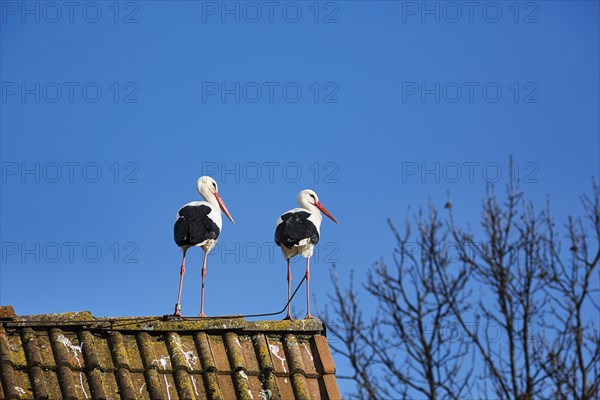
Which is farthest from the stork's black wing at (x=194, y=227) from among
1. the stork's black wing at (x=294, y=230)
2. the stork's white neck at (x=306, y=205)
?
the stork's white neck at (x=306, y=205)

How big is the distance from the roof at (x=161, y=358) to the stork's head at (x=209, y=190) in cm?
451

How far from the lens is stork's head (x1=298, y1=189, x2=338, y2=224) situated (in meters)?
11.0

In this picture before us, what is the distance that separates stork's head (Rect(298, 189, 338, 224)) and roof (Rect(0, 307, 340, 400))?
4357mm

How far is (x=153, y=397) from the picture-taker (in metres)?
5.92

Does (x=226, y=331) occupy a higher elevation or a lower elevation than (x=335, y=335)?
lower

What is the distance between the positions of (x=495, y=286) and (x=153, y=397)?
7.72m

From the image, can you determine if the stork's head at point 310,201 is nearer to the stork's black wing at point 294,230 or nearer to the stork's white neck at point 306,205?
the stork's white neck at point 306,205

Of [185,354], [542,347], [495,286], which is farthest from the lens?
[495,286]

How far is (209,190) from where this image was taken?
11070 millimetres

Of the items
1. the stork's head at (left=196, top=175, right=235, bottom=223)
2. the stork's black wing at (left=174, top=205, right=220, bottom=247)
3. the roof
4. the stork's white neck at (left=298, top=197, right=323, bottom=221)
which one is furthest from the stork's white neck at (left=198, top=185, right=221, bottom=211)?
the roof

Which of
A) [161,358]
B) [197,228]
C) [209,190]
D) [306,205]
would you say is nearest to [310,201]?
[306,205]

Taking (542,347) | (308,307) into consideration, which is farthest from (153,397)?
(542,347)

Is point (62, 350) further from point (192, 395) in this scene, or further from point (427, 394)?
point (427, 394)

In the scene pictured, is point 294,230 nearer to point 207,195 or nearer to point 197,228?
point 197,228
